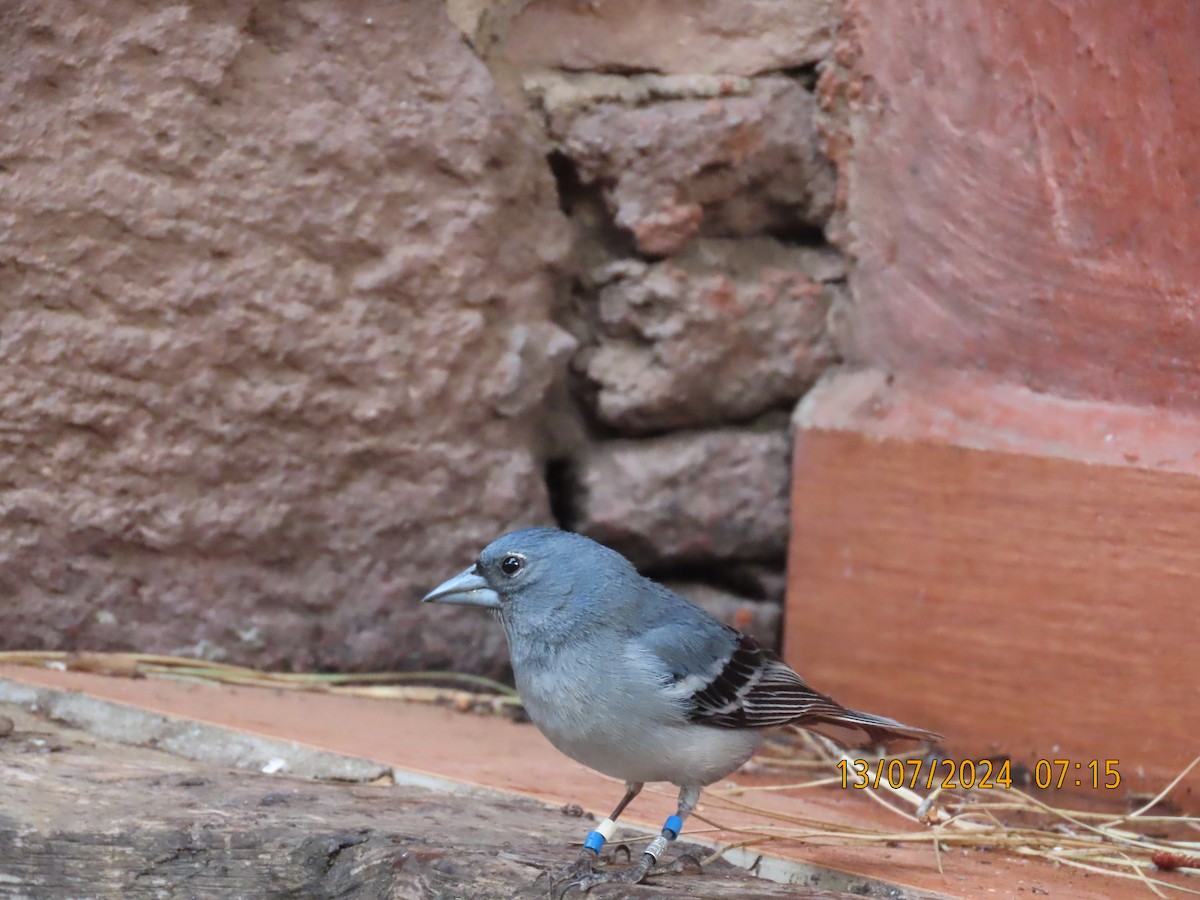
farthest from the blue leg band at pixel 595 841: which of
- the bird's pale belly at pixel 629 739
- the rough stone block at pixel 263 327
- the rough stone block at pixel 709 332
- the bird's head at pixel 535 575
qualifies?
the rough stone block at pixel 709 332

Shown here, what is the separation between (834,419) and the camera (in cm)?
373

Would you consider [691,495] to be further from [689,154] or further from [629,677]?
[629,677]

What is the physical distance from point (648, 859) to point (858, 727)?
0.68 metres

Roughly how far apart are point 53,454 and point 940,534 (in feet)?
7.52

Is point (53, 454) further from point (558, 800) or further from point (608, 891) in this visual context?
point (608, 891)

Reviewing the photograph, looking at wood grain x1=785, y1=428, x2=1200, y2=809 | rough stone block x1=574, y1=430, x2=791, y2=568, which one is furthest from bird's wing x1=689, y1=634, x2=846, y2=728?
rough stone block x1=574, y1=430, x2=791, y2=568

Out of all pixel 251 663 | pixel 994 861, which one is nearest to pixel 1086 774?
pixel 994 861

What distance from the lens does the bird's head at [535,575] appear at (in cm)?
279

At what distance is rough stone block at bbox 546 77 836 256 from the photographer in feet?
12.2

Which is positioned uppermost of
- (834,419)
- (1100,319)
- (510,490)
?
(1100,319)

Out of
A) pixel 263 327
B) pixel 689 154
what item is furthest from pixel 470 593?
pixel 689 154

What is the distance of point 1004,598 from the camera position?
132 inches

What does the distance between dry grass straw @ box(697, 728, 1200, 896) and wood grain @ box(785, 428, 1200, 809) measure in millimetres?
168
